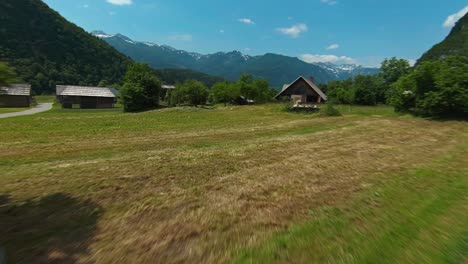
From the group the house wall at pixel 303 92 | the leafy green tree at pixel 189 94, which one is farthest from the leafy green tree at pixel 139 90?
the house wall at pixel 303 92

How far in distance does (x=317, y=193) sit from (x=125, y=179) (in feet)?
19.0

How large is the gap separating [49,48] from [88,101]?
80.5 metres

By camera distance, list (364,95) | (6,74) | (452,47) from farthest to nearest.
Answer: (452,47), (364,95), (6,74)

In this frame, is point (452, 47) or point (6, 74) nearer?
point (6, 74)

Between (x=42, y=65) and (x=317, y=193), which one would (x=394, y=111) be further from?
(x=42, y=65)

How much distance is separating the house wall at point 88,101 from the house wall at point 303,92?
5602 centimetres

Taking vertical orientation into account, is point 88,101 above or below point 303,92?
below

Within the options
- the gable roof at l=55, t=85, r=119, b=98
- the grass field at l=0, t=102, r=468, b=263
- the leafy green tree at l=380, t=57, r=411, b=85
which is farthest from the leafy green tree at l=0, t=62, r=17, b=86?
the gable roof at l=55, t=85, r=119, b=98

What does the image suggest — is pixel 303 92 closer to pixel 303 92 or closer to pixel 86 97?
pixel 303 92

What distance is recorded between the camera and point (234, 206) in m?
6.89

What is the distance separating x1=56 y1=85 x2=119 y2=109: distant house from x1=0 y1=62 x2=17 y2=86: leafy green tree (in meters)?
83.9

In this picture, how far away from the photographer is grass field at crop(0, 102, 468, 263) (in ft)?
16.1

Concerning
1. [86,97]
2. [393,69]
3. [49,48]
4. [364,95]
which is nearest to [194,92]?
[86,97]

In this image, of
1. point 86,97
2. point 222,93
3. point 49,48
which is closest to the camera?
point 222,93
